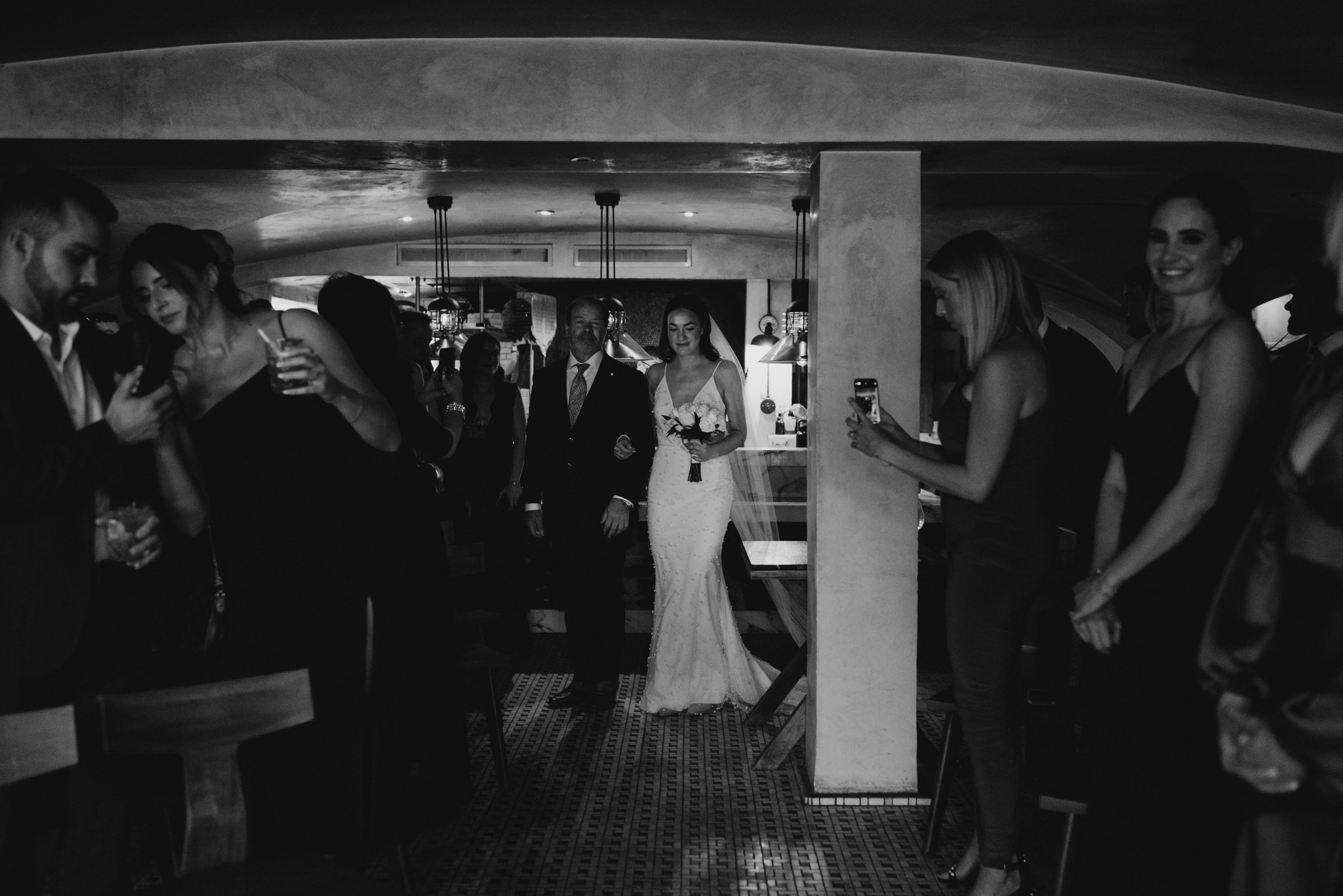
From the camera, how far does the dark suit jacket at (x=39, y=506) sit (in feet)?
6.42

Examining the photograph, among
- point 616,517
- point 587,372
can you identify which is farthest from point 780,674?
point 587,372

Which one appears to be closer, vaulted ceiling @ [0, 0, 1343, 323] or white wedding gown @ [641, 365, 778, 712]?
vaulted ceiling @ [0, 0, 1343, 323]

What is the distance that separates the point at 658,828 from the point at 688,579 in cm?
141

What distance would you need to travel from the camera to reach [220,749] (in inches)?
70.7

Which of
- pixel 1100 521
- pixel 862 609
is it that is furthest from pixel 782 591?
pixel 1100 521

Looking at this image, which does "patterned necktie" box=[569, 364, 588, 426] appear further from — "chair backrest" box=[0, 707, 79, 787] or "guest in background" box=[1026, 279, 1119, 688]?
"chair backrest" box=[0, 707, 79, 787]

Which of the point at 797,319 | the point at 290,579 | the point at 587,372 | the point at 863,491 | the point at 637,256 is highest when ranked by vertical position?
the point at 637,256

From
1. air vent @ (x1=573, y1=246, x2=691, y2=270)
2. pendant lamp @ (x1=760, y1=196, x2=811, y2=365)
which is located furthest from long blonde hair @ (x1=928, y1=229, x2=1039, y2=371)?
air vent @ (x1=573, y1=246, x2=691, y2=270)

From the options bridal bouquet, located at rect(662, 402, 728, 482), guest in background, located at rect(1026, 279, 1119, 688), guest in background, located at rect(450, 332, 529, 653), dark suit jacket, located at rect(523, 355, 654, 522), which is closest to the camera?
guest in background, located at rect(1026, 279, 1119, 688)

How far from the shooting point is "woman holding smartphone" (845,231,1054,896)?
2543 millimetres

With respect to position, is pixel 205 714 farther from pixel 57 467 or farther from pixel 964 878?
pixel 964 878

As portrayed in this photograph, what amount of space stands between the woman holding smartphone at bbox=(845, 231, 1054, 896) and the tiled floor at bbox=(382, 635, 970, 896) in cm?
57

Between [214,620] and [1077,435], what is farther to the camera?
[1077,435]

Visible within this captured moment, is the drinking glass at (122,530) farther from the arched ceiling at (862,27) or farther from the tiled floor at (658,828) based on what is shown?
the arched ceiling at (862,27)
